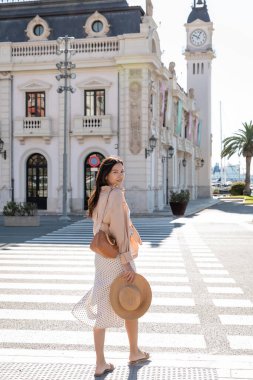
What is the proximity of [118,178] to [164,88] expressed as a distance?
31.2 metres

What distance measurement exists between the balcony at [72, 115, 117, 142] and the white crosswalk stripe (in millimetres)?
16849

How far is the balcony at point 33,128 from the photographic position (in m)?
32.9

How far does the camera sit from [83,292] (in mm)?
9414

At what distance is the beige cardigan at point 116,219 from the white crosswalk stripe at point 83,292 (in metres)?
1.45

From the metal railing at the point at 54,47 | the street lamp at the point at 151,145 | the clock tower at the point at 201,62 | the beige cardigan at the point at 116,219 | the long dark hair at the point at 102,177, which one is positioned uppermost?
the clock tower at the point at 201,62

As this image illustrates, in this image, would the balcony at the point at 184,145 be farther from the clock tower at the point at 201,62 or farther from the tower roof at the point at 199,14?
the tower roof at the point at 199,14

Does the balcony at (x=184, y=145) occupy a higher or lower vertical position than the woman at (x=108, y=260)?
higher

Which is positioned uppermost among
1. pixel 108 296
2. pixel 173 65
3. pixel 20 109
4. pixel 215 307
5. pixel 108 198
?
pixel 173 65

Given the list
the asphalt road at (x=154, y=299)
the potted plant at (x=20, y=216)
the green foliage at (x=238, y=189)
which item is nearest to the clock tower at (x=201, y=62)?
the green foliage at (x=238, y=189)

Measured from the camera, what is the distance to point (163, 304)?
8.45m

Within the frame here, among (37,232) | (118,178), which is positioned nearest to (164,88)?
(37,232)

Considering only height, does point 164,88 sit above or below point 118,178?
above

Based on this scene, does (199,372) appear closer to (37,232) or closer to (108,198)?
(108,198)

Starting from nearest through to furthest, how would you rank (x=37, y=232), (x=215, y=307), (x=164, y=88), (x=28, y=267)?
1. (x=215, y=307)
2. (x=28, y=267)
3. (x=37, y=232)
4. (x=164, y=88)
